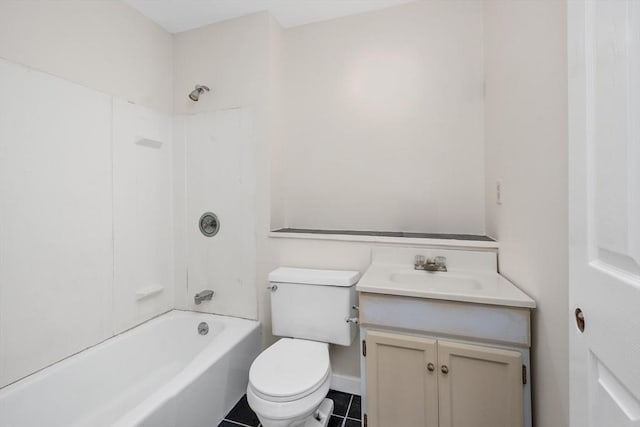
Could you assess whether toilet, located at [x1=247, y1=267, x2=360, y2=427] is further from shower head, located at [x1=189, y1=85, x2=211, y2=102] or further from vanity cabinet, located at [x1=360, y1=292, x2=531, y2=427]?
shower head, located at [x1=189, y1=85, x2=211, y2=102]

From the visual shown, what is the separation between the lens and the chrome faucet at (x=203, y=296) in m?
1.93

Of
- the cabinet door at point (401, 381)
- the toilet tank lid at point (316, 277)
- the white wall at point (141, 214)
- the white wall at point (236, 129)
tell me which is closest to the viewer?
the cabinet door at point (401, 381)

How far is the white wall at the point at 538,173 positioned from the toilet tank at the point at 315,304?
0.83m

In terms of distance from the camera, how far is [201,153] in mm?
2000

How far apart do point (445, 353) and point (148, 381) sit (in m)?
1.75

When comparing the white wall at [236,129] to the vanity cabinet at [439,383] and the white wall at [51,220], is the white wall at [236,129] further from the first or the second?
the vanity cabinet at [439,383]

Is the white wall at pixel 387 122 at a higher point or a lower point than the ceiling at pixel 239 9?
lower

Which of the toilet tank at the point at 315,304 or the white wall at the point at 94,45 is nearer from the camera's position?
the white wall at the point at 94,45

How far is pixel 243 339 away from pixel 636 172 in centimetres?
181

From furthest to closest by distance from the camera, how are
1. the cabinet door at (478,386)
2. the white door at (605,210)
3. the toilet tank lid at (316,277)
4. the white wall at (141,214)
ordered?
the white wall at (141,214) < the toilet tank lid at (316,277) < the cabinet door at (478,386) < the white door at (605,210)

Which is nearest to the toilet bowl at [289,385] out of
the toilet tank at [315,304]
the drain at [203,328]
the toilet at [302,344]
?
the toilet at [302,344]

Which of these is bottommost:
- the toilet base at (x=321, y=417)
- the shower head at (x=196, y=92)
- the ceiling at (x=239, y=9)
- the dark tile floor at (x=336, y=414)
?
the dark tile floor at (x=336, y=414)

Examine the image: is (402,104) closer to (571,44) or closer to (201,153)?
(571,44)

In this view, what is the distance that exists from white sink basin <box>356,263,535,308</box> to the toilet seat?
17.3 inches
